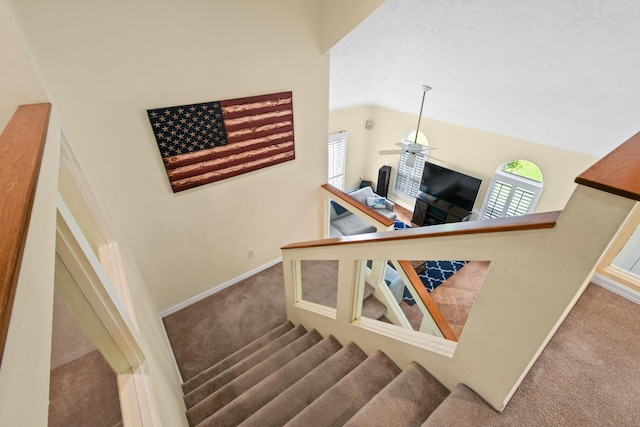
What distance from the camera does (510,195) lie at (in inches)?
224

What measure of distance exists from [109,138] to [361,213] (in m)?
2.53

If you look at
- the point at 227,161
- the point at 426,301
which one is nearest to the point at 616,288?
the point at 426,301

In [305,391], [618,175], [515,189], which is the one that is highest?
[618,175]

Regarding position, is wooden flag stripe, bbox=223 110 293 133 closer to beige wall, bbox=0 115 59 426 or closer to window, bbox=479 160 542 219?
beige wall, bbox=0 115 59 426

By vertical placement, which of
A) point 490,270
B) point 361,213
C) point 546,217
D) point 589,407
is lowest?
point 361,213

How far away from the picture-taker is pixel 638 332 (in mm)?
1380

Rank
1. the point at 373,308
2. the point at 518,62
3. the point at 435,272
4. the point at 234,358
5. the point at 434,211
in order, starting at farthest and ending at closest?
the point at 434,211
the point at 435,272
the point at 518,62
the point at 373,308
the point at 234,358

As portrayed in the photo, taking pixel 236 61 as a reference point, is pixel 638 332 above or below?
below

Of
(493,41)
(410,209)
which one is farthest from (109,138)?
(410,209)

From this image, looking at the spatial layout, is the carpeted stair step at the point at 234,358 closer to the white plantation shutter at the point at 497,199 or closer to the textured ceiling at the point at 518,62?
the textured ceiling at the point at 518,62

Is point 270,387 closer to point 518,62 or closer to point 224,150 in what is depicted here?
point 224,150

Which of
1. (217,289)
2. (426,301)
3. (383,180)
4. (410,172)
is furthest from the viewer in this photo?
(383,180)

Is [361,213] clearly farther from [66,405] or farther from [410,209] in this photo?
[410,209]

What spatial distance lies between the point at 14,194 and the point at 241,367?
93.4 inches
